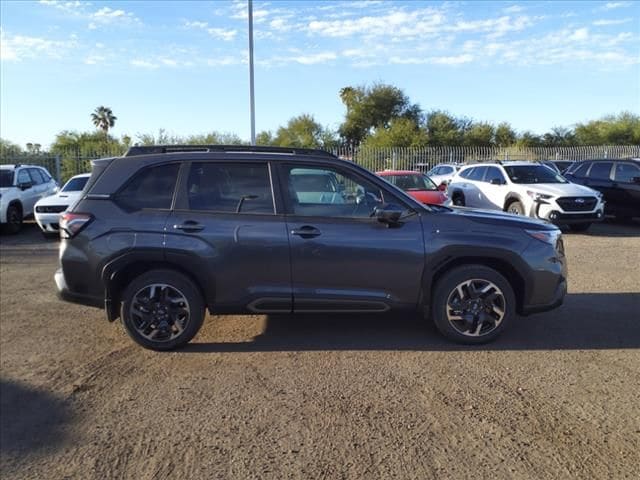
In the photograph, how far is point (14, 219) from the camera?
45.2ft

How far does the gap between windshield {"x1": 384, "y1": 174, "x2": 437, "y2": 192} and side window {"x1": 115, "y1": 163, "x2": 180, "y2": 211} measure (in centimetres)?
862

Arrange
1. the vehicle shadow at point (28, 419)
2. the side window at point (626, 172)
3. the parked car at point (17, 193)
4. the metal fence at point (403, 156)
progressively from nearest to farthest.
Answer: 1. the vehicle shadow at point (28, 419)
2. the parked car at point (17, 193)
3. the side window at point (626, 172)
4. the metal fence at point (403, 156)

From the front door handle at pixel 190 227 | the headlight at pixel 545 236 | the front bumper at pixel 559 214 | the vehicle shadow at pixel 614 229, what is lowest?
the vehicle shadow at pixel 614 229

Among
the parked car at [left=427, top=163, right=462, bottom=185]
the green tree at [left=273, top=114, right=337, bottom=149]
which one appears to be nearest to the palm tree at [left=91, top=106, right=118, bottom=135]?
the green tree at [left=273, top=114, right=337, bottom=149]

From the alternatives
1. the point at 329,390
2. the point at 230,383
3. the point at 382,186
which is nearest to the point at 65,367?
the point at 230,383

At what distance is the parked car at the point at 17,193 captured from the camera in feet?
44.0

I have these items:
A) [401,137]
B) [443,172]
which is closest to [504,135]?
[401,137]

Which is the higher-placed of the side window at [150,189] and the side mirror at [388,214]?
the side window at [150,189]

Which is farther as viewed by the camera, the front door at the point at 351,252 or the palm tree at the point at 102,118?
the palm tree at the point at 102,118

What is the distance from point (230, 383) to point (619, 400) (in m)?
2.96

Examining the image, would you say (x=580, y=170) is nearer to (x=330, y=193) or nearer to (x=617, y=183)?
(x=617, y=183)

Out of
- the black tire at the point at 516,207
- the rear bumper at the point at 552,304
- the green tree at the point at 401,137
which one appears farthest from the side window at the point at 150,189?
the green tree at the point at 401,137

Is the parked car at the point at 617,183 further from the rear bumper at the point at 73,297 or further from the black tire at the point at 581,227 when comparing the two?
the rear bumper at the point at 73,297

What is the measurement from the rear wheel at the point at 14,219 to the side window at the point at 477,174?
12.3 metres
